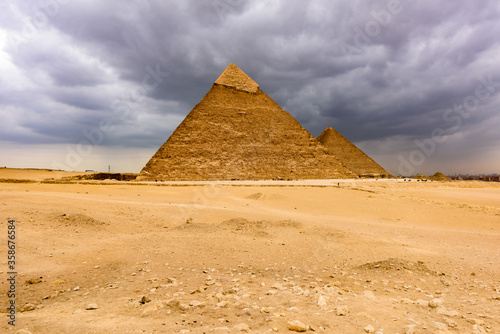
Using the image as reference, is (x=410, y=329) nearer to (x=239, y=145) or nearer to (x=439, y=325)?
(x=439, y=325)

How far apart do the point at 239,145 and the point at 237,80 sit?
1854 centimetres

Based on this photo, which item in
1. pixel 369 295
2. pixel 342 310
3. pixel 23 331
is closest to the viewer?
pixel 23 331

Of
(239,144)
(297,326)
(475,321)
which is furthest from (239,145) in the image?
(297,326)

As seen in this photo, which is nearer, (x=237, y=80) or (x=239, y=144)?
(x=239, y=144)

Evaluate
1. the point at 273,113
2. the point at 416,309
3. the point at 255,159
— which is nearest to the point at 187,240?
the point at 416,309

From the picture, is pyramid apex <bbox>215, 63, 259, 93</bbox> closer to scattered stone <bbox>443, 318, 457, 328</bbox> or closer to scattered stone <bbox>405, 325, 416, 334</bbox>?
scattered stone <bbox>443, 318, 457, 328</bbox>

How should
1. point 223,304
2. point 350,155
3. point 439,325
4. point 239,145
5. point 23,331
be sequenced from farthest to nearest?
point 350,155
point 239,145
point 223,304
point 439,325
point 23,331

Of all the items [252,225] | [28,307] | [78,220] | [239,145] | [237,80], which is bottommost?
[28,307]

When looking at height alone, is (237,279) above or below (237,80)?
below

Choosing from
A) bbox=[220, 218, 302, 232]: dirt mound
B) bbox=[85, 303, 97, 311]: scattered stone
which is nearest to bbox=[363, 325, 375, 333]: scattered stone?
bbox=[85, 303, 97, 311]: scattered stone

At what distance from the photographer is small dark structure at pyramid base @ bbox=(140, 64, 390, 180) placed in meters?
43.2

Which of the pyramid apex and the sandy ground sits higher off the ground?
the pyramid apex

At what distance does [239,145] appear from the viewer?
49156mm

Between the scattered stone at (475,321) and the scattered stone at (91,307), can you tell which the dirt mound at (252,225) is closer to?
the scattered stone at (91,307)
